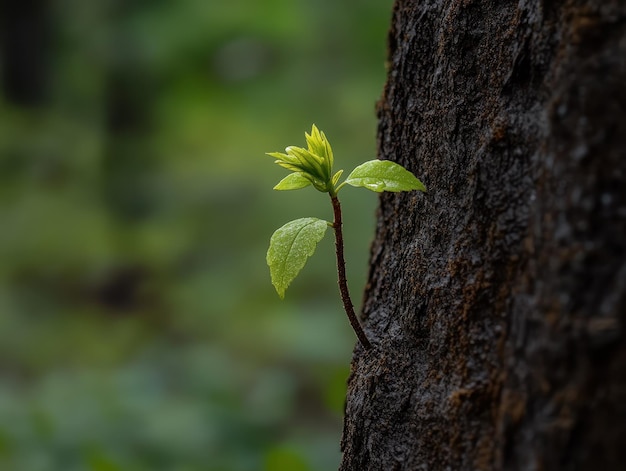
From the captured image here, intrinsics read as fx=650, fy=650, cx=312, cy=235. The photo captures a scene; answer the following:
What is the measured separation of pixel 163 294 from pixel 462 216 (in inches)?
158

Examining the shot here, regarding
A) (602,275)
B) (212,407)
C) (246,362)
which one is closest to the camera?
(602,275)

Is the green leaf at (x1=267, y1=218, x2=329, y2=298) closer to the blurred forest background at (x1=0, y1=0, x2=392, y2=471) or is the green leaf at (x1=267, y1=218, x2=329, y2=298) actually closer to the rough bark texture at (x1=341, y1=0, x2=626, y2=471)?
the rough bark texture at (x1=341, y1=0, x2=626, y2=471)

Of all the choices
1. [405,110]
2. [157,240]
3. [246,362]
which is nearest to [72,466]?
[246,362]

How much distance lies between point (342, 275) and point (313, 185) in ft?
0.37

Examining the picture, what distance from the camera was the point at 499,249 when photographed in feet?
2.10

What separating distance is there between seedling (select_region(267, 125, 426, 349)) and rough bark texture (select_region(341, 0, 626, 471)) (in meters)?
0.08

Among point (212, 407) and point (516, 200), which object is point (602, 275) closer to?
point (516, 200)

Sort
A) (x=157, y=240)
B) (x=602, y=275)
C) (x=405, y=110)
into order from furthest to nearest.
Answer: (x=157, y=240) → (x=405, y=110) → (x=602, y=275)

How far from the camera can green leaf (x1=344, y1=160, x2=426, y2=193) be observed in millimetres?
685

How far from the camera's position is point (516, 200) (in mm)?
628

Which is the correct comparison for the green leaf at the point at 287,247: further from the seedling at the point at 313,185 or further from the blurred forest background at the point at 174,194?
→ the blurred forest background at the point at 174,194

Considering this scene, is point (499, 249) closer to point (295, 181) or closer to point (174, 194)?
point (295, 181)

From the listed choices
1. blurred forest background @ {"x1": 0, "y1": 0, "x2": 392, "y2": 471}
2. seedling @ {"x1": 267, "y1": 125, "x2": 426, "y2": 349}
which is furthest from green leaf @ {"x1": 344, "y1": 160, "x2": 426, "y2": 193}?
blurred forest background @ {"x1": 0, "y1": 0, "x2": 392, "y2": 471}

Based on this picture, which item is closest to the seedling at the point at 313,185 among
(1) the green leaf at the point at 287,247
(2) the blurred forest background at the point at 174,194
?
(1) the green leaf at the point at 287,247
